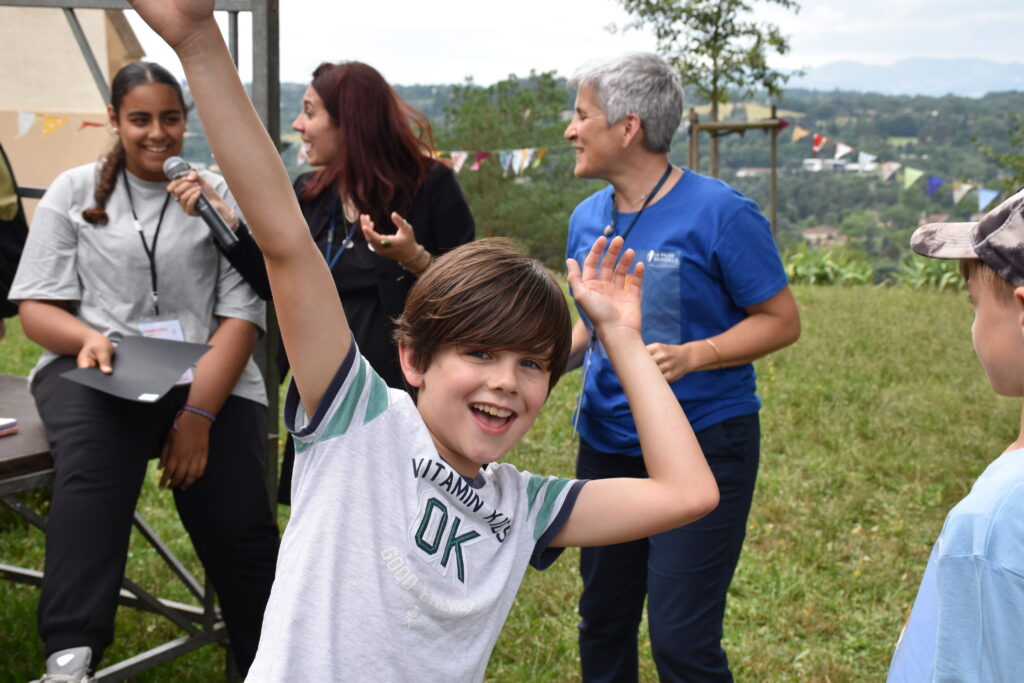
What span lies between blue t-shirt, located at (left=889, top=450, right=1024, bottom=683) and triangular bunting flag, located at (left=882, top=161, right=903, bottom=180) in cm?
1372

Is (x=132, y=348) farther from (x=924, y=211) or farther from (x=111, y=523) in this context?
(x=924, y=211)

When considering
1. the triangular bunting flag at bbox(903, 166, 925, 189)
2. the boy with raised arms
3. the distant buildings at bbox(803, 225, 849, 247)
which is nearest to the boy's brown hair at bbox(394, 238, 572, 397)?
the boy with raised arms

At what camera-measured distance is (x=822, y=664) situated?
3654mm

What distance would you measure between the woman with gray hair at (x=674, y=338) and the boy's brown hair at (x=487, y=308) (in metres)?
0.81

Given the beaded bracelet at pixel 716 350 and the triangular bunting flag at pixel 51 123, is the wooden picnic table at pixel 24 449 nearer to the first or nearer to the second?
the beaded bracelet at pixel 716 350

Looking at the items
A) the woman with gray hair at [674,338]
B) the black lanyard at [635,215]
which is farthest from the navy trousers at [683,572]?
the black lanyard at [635,215]

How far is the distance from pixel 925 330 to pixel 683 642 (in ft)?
26.7

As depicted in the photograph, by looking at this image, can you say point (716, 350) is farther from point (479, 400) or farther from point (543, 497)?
point (479, 400)

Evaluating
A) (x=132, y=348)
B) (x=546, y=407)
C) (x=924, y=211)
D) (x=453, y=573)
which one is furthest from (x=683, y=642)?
(x=924, y=211)

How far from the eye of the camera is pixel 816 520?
199 inches

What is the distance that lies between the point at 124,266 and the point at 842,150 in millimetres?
13029

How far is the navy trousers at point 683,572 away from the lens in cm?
247

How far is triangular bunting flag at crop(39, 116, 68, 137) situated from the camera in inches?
240

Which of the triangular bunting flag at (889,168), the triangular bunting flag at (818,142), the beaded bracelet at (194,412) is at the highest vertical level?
the triangular bunting flag at (818,142)
